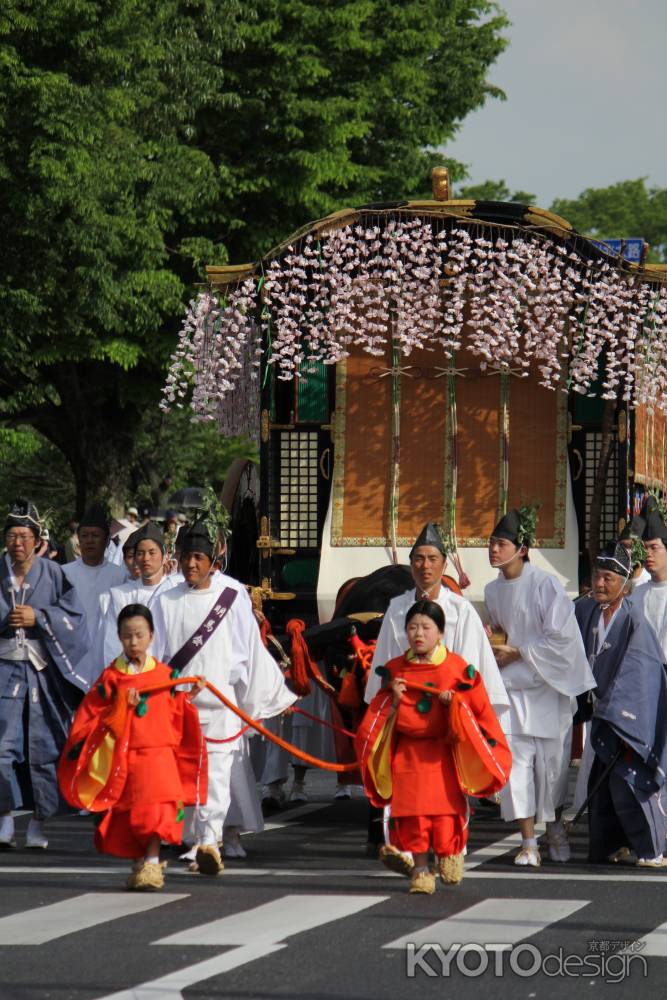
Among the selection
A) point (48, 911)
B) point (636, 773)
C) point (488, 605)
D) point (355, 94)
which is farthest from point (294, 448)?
point (355, 94)

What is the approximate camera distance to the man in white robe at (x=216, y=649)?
10.1 metres

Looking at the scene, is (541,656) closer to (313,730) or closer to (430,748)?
(430,748)

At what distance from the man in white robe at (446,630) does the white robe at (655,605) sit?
63.6 inches

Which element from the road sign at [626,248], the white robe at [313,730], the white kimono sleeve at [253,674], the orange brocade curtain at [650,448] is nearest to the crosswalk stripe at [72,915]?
the white kimono sleeve at [253,674]

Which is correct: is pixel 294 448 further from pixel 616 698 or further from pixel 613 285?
pixel 616 698

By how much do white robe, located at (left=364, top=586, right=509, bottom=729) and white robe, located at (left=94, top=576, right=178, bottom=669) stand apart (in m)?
2.44

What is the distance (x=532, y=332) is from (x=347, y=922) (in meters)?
6.89

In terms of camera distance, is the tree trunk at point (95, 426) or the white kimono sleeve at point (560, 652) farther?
the tree trunk at point (95, 426)

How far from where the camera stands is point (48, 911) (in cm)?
833

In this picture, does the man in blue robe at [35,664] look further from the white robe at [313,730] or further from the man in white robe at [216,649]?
the white robe at [313,730]

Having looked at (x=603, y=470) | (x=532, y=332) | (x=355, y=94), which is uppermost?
(x=355, y=94)

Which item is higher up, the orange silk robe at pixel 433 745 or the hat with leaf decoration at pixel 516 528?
the hat with leaf decoration at pixel 516 528

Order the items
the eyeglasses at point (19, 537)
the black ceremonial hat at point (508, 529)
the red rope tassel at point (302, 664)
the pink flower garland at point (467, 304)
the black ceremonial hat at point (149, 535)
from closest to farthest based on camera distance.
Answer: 1. the black ceremonial hat at point (508, 529)
2. the eyeglasses at point (19, 537)
3. the red rope tassel at point (302, 664)
4. the black ceremonial hat at point (149, 535)
5. the pink flower garland at point (467, 304)

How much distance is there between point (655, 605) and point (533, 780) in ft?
5.55
